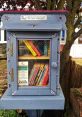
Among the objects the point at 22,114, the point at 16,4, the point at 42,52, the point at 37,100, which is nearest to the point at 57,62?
the point at 42,52

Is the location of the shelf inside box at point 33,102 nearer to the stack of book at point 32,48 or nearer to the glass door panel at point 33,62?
the glass door panel at point 33,62

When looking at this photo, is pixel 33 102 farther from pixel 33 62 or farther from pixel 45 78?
pixel 33 62

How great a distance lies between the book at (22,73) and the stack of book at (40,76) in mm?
60

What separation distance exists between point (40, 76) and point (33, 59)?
214 mm

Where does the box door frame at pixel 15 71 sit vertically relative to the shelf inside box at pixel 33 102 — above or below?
above

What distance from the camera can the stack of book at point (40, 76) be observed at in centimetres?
380

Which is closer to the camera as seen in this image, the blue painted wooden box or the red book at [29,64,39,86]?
the blue painted wooden box

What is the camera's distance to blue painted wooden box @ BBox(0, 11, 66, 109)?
141 inches

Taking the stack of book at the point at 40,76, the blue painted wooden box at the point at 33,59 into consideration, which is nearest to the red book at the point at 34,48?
the blue painted wooden box at the point at 33,59

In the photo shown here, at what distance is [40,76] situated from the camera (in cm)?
384

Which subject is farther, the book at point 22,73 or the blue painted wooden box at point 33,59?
the book at point 22,73

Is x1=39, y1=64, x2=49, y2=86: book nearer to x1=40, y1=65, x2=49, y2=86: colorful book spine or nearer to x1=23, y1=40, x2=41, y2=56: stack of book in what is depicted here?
x1=40, y1=65, x2=49, y2=86: colorful book spine

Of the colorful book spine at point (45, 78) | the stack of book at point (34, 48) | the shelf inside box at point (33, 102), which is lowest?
the shelf inside box at point (33, 102)

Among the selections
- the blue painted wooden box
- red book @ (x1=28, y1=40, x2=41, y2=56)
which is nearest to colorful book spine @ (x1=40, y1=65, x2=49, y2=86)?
the blue painted wooden box
